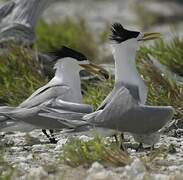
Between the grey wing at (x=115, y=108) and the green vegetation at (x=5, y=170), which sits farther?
the grey wing at (x=115, y=108)

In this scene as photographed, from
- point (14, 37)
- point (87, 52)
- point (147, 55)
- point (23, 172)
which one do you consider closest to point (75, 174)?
point (23, 172)

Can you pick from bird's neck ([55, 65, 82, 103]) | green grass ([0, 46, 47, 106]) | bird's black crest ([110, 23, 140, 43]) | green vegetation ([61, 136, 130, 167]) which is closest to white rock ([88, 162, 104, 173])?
green vegetation ([61, 136, 130, 167])

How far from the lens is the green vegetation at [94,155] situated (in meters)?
6.20

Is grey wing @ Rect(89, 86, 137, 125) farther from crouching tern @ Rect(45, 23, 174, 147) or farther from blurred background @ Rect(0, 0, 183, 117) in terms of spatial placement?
blurred background @ Rect(0, 0, 183, 117)

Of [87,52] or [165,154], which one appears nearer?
[165,154]

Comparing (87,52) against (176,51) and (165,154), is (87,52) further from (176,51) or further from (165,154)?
(165,154)

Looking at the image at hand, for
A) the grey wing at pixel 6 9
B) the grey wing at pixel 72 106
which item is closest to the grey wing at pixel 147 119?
the grey wing at pixel 72 106

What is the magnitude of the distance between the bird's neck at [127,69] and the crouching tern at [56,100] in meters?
0.40

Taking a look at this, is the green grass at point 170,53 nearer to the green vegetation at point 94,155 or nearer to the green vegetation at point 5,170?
the green vegetation at point 94,155

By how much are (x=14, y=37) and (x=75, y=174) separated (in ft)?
15.7

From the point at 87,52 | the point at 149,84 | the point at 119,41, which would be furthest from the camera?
the point at 87,52

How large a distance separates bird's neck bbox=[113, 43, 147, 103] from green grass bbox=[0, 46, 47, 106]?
180 cm

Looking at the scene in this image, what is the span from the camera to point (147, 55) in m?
9.48

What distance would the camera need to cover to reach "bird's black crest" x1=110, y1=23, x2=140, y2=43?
7151 mm
